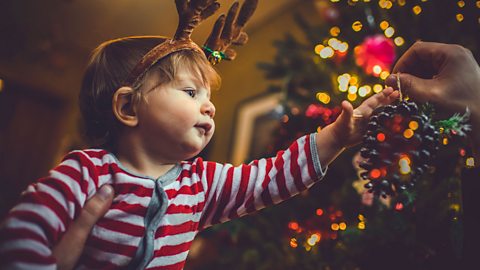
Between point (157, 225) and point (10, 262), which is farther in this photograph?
point (157, 225)

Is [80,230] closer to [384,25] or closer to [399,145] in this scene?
[399,145]

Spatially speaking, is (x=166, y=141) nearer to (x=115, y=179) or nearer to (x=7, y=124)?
(x=115, y=179)

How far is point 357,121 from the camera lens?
0.75 m

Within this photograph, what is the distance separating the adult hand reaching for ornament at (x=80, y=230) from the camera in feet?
1.95

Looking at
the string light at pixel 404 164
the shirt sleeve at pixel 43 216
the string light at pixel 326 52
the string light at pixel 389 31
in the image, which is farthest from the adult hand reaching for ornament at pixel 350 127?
the string light at pixel 326 52

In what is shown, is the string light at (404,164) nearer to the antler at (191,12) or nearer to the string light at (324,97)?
the antler at (191,12)

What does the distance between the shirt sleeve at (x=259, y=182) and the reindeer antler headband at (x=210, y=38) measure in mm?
273

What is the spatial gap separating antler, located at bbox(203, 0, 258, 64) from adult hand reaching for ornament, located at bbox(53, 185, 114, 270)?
40 cm

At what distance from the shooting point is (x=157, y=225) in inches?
27.0

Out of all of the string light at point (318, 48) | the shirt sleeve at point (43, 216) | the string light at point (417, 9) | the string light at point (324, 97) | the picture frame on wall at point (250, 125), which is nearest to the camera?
the shirt sleeve at point (43, 216)

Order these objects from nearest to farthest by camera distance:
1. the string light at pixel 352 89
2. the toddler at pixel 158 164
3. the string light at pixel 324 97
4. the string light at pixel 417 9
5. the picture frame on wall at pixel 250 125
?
the toddler at pixel 158 164, the string light at pixel 417 9, the string light at pixel 352 89, the string light at pixel 324 97, the picture frame on wall at pixel 250 125

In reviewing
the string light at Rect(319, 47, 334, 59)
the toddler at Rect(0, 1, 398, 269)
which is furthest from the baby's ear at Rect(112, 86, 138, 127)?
the string light at Rect(319, 47, 334, 59)

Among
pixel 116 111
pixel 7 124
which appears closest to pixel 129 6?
pixel 7 124

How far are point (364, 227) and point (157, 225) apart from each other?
0.59 meters
